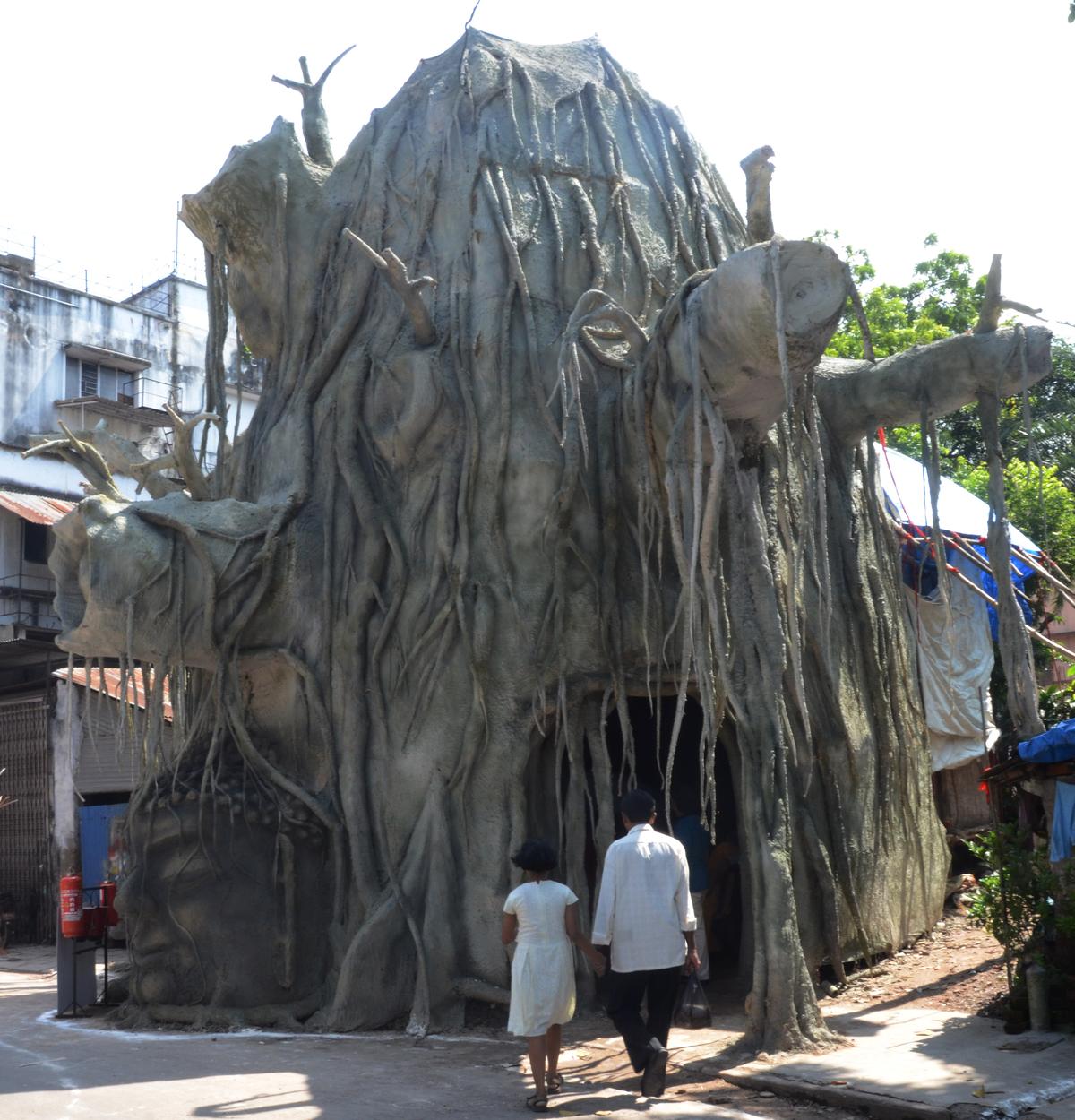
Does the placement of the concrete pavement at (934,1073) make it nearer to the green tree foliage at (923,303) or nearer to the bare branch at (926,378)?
the bare branch at (926,378)

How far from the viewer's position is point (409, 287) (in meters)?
9.09

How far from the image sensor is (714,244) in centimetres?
992

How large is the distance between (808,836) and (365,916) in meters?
2.94

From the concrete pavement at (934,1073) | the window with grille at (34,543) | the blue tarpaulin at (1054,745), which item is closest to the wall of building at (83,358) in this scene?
the window with grille at (34,543)

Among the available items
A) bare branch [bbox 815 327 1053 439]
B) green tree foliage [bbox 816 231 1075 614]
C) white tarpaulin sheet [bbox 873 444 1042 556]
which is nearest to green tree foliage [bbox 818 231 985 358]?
green tree foliage [bbox 816 231 1075 614]

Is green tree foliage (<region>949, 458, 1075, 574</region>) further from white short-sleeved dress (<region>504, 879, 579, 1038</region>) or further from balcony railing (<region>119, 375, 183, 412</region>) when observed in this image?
balcony railing (<region>119, 375, 183, 412</region>)

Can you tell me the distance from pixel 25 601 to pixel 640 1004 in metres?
17.7

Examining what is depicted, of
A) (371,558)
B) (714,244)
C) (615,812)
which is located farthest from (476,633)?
(714,244)

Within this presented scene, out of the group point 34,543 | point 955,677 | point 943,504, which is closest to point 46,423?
point 34,543

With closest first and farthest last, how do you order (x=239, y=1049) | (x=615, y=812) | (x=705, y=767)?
(x=705, y=767) → (x=239, y=1049) → (x=615, y=812)

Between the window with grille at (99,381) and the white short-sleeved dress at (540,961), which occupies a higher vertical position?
the window with grille at (99,381)

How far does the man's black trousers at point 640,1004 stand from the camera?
6.43 meters

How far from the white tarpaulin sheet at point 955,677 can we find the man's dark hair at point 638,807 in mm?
6444

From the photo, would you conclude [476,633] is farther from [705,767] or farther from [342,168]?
[342,168]
